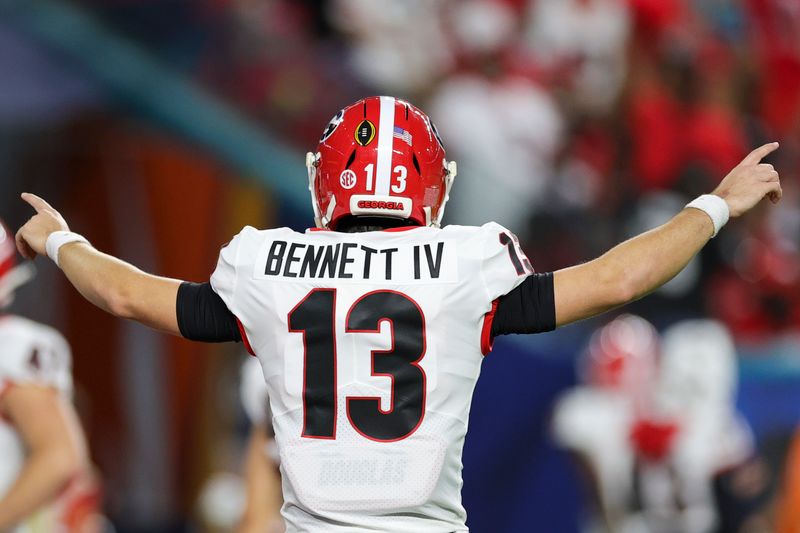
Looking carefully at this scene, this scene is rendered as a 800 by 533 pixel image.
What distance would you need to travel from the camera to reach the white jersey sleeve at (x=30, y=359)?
497 cm

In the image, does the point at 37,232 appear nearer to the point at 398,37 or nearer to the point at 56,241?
the point at 56,241

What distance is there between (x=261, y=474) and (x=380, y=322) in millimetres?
1975

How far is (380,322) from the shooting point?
3.28m

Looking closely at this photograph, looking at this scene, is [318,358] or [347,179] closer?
[318,358]

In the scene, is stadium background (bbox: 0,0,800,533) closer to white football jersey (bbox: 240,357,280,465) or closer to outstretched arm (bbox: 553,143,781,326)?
white football jersey (bbox: 240,357,280,465)

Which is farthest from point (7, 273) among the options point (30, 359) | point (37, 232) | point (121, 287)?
point (121, 287)

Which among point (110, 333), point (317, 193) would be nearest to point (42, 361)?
point (317, 193)

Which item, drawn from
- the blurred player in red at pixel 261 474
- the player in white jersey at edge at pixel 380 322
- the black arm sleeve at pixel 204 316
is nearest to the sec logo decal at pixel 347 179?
the player in white jersey at edge at pixel 380 322

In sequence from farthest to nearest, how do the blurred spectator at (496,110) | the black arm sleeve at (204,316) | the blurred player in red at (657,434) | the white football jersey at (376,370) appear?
1. the blurred spectator at (496,110)
2. the blurred player in red at (657,434)
3. the black arm sleeve at (204,316)
4. the white football jersey at (376,370)

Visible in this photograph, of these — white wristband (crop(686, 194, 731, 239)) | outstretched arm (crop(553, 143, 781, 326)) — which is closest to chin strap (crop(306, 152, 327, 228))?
outstretched arm (crop(553, 143, 781, 326))

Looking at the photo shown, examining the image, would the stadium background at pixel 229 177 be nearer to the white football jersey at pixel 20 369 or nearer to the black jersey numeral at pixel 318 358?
the white football jersey at pixel 20 369

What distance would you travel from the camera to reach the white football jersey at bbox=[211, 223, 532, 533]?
10.8 feet

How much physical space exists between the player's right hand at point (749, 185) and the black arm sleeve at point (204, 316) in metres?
1.26

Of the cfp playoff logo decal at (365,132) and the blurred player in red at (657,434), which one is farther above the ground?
the cfp playoff logo decal at (365,132)
